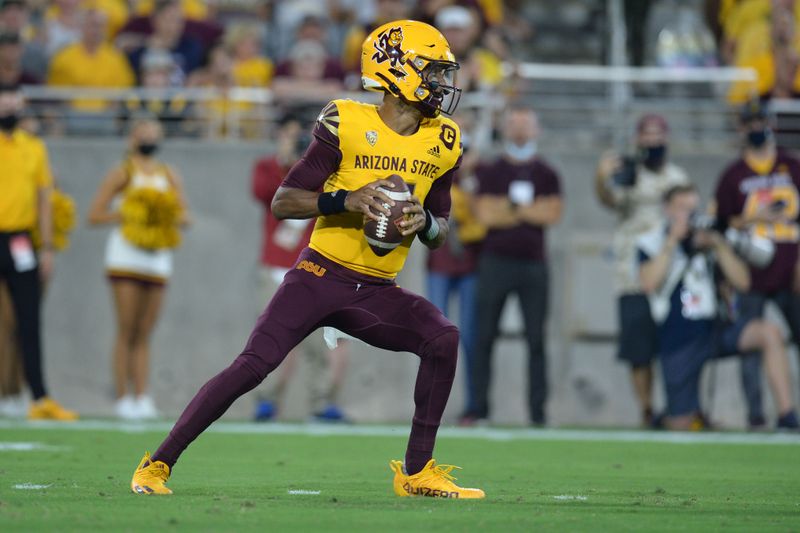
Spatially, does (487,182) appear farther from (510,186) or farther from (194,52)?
(194,52)

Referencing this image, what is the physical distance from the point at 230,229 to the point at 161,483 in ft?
27.9

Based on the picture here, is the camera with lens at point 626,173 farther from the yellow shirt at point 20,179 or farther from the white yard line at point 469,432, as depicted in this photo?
the yellow shirt at point 20,179

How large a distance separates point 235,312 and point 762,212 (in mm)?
5334

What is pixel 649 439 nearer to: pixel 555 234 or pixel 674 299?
pixel 674 299

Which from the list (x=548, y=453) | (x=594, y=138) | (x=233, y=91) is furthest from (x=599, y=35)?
(x=548, y=453)

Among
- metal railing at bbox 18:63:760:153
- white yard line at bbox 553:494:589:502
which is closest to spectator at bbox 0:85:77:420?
metal railing at bbox 18:63:760:153

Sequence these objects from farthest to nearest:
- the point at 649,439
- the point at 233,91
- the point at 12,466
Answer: the point at 233,91 → the point at 649,439 → the point at 12,466

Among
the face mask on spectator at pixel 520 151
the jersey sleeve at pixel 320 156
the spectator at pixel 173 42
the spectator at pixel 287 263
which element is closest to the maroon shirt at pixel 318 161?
the jersey sleeve at pixel 320 156

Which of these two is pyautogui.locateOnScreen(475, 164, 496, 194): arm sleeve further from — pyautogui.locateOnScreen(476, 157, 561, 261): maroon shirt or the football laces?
the football laces

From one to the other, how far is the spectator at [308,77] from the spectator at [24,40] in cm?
243

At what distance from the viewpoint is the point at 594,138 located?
49.9ft

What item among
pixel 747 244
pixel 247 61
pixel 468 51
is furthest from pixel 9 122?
pixel 747 244

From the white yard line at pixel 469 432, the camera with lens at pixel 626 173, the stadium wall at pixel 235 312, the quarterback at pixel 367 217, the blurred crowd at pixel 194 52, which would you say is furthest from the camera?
the stadium wall at pixel 235 312

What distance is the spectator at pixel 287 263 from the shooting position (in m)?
12.6
